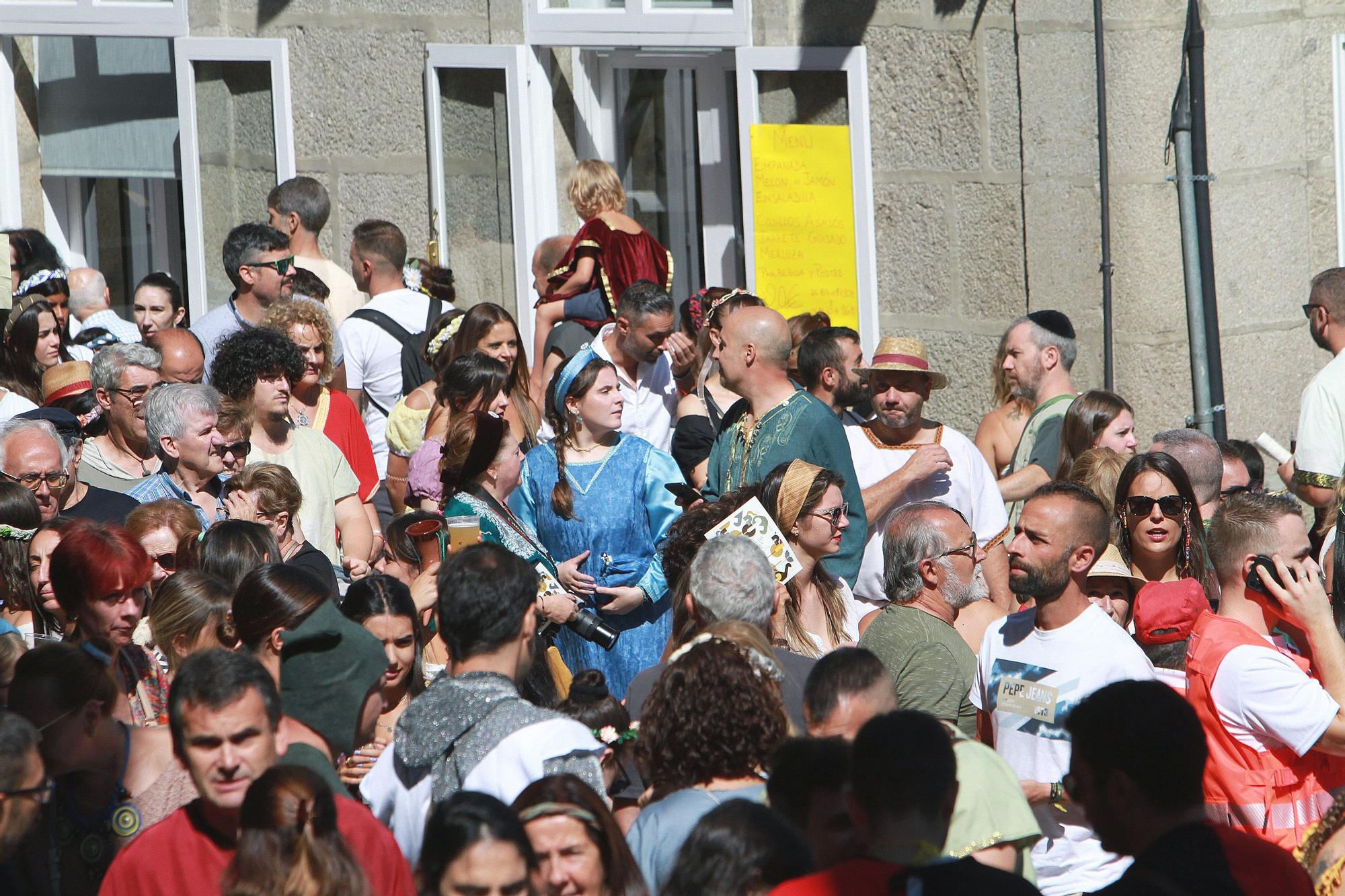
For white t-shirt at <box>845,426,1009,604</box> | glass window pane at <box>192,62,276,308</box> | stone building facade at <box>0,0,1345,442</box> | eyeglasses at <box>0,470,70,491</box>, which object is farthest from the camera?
glass window pane at <box>192,62,276,308</box>

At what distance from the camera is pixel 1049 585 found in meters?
4.49

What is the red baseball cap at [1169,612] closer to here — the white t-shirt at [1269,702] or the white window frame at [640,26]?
the white t-shirt at [1269,702]

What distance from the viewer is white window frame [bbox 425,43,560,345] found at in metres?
9.64

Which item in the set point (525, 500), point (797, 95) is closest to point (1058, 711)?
point (525, 500)

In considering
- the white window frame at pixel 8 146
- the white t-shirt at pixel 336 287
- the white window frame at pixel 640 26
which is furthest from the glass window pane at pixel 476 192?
the white window frame at pixel 8 146

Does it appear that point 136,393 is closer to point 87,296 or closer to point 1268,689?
point 87,296

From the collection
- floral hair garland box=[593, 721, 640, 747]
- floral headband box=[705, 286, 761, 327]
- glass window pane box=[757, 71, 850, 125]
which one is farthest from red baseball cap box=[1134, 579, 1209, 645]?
glass window pane box=[757, 71, 850, 125]

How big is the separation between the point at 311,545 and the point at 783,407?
5.86 feet

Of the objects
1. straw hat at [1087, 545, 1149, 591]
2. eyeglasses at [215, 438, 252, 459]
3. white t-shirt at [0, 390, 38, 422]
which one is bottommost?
straw hat at [1087, 545, 1149, 591]

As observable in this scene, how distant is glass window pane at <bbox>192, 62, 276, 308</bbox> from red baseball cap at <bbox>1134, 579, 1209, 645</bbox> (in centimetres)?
670

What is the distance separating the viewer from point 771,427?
591 centimetres

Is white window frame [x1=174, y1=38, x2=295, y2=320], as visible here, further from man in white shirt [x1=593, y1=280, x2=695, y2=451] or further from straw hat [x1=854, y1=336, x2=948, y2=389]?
straw hat [x1=854, y1=336, x2=948, y2=389]

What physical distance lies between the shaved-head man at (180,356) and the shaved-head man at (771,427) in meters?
2.24

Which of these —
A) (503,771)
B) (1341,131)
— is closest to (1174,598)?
(503,771)
